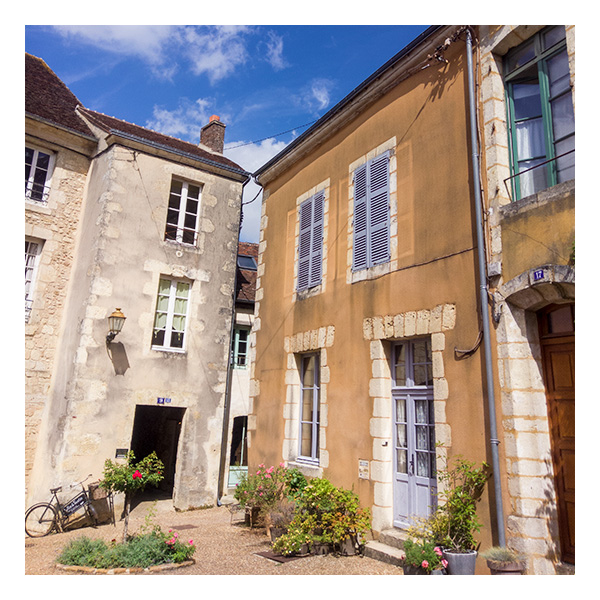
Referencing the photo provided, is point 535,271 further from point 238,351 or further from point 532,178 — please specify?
point 238,351

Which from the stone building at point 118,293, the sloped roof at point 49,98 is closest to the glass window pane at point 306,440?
the stone building at point 118,293

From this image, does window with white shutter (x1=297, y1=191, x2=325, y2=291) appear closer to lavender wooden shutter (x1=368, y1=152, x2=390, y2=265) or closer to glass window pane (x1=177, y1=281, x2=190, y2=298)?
lavender wooden shutter (x1=368, y1=152, x2=390, y2=265)

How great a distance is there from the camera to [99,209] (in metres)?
8.66

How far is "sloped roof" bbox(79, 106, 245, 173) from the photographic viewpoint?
9391mm

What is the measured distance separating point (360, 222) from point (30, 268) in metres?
5.82

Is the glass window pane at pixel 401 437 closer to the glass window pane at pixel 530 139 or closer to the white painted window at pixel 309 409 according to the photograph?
the white painted window at pixel 309 409

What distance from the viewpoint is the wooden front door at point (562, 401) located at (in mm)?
3762

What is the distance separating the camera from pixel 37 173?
8.74 meters

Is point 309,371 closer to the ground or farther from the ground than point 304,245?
closer to the ground

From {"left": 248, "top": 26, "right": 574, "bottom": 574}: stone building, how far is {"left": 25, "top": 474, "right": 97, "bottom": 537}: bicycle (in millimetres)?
2764

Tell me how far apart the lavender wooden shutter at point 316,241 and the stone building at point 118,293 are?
3.19 metres

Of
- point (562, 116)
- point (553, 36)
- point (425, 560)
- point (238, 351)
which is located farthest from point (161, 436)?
point (553, 36)

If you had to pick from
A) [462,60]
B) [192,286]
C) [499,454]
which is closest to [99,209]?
[192,286]
